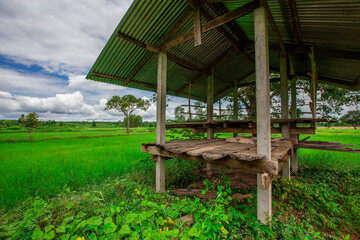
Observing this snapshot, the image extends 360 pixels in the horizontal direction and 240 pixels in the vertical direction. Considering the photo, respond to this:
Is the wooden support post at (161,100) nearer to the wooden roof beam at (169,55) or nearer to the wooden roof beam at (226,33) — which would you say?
the wooden roof beam at (169,55)

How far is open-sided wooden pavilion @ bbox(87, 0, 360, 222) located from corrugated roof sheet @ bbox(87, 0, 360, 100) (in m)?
0.01

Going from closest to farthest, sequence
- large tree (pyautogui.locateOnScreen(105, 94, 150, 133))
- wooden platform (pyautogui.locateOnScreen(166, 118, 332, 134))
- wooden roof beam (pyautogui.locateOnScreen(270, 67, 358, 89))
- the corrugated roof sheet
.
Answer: the corrugated roof sheet < wooden platform (pyautogui.locateOnScreen(166, 118, 332, 134)) < wooden roof beam (pyautogui.locateOnScreen(270, 67, 358, 89)) < large tree (pyautogui.locateOnScreen(105, 94, 150, 133))

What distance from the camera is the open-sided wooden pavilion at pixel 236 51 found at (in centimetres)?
258

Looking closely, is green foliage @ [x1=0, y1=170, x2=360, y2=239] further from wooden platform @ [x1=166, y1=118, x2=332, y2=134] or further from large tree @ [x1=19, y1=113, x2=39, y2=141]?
large tree @ [x1=19, y1=113, x2=39, y2=141]

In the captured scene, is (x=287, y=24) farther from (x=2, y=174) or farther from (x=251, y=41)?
(x=2, y=174)

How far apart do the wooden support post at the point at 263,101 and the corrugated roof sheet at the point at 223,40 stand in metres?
1.14

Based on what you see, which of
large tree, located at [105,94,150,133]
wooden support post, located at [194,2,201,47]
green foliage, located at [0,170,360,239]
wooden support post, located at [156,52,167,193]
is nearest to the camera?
green foliage, located at [0,170,360,239]

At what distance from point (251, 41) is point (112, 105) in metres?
32.6

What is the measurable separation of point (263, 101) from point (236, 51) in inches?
141

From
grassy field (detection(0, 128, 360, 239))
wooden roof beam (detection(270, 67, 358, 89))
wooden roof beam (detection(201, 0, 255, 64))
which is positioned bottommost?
grassy field (detection(0, 128, 360, 239))

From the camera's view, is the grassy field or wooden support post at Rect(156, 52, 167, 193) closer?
the grassy field

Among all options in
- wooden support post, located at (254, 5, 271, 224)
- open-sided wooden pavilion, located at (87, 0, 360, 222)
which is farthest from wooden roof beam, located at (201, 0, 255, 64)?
wooden support post, located at (254, 5, 271, 224)

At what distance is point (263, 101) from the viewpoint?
2.49m

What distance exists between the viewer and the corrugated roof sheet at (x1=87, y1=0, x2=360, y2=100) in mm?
3047
